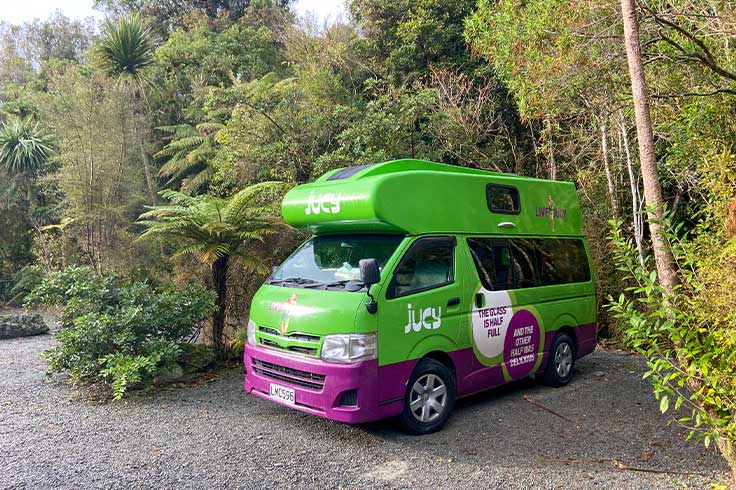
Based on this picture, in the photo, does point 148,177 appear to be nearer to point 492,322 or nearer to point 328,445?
point 492,322

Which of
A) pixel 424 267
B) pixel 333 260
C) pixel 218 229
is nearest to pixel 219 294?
pixel 218 229

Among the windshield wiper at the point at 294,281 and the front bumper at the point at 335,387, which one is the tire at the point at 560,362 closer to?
the front bumper at the point at 335,387

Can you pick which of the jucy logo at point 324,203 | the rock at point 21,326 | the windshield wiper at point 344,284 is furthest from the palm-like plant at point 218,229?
the rock at point 21,326

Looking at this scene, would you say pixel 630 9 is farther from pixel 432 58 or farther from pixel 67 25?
pixel 67 25

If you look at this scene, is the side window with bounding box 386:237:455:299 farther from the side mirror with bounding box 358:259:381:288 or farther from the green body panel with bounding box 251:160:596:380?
the side mirror with bounding box 358:259:381:288

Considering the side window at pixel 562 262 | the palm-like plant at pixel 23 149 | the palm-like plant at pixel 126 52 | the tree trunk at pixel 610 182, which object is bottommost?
the side window at pixel 562 262

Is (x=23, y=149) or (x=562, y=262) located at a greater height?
(x=23, y=149)

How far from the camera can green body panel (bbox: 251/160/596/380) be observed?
487 centimetres

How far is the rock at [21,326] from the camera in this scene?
11703 mm

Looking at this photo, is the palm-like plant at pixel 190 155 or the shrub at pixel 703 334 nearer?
the shrub at pixel 703 334

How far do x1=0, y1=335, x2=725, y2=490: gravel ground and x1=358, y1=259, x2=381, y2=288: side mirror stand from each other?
4.87 ft

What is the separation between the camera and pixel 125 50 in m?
14.9

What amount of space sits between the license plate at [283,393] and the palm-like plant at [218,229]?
2.85 meters

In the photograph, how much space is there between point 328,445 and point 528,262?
313 centimetres
